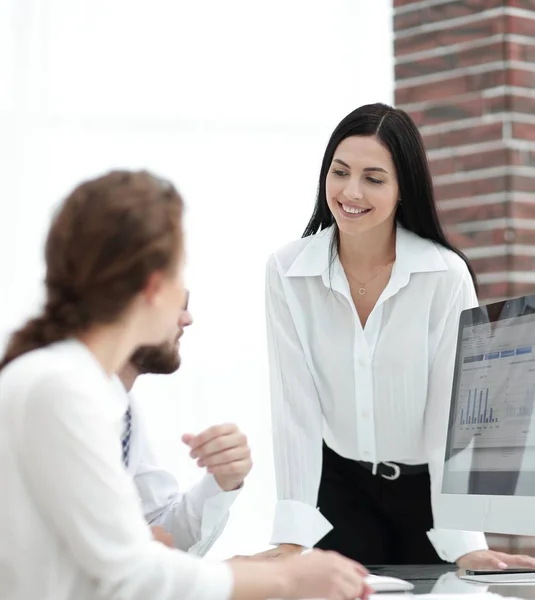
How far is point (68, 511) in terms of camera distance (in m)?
1.27

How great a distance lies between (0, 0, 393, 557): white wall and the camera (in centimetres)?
429

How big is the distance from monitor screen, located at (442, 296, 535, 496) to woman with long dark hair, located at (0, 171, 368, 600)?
0.78 metres

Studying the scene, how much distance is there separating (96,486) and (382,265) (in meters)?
1.59

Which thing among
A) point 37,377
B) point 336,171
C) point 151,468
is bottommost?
point 151,468

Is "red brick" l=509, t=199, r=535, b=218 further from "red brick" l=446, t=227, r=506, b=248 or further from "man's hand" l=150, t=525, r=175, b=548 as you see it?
"man's hand" l=150, t=525, r=175, b=548

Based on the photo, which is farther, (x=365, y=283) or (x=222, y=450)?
(x=365, y=283)

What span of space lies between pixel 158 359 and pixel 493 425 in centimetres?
63

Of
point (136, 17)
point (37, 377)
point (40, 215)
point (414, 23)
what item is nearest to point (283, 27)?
point (136, 17)

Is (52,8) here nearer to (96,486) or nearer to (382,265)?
(382,265)

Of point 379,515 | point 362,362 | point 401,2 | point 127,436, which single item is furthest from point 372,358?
point 401,2

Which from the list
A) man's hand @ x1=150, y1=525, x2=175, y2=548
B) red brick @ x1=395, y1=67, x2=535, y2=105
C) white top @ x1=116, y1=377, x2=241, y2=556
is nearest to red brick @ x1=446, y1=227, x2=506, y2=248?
red brick @ x1=395, y1=67, x2=535, y2=105

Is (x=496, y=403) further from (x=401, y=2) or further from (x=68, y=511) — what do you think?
(x=401, y=2)

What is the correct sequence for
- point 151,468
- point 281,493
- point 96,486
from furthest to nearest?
1. point 281,493
2. point 151,468
3. point 96,486

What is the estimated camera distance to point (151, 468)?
2188 millimetres
